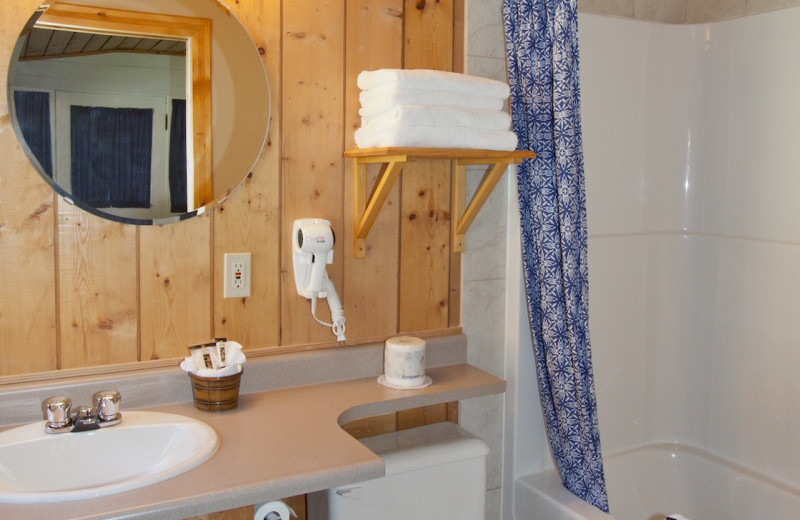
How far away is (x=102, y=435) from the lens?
1.53 m

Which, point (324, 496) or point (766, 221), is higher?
point (766, 221)

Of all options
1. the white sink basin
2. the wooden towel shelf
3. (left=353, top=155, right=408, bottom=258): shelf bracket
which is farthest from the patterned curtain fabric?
the white sink basin

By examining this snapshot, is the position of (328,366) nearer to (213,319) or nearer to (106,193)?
(213,319)

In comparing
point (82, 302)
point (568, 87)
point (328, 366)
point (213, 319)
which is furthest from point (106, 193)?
point (568, 87)

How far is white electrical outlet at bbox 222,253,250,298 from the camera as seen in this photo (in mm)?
1824

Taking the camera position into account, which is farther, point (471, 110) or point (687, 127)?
point (687, 127)

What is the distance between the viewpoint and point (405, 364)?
192 centimetres

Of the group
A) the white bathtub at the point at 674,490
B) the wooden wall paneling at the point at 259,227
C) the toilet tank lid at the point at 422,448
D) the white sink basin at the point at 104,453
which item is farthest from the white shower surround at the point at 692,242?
the white sink basin at the point at 104,453

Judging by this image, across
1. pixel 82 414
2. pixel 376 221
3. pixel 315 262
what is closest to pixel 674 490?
pixel 376 221

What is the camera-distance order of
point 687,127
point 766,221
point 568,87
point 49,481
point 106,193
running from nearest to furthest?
point 49,481 < point 106,193 < point 568,87 < point 766,221 < point 687,127

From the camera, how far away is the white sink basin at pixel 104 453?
1448 millimetres

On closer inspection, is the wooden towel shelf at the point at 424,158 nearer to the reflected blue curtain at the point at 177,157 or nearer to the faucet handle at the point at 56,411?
the reflected blue curtain at the point at 177,157

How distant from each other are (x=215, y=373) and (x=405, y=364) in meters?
0.47

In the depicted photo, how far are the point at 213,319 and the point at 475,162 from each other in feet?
2.50
